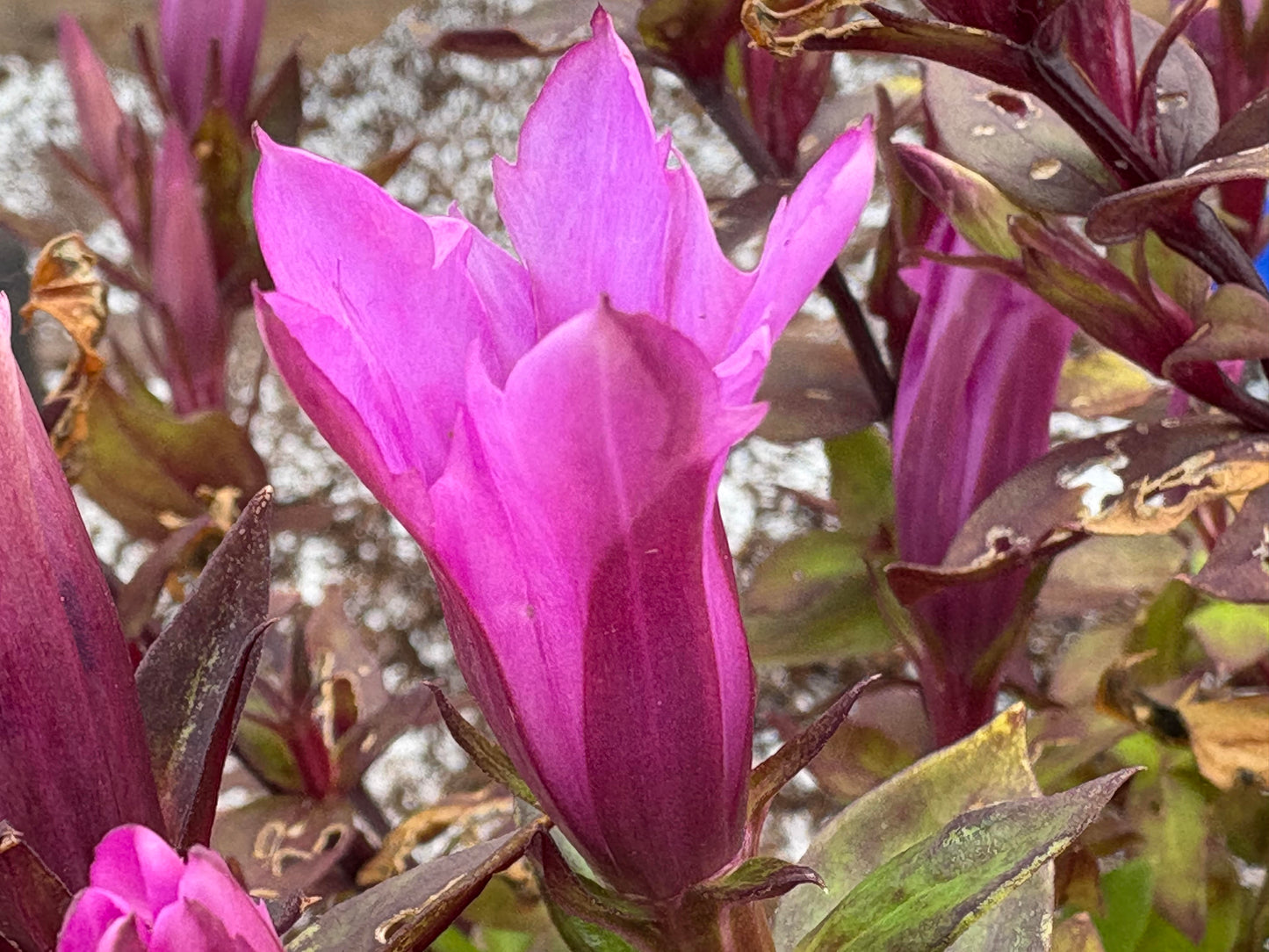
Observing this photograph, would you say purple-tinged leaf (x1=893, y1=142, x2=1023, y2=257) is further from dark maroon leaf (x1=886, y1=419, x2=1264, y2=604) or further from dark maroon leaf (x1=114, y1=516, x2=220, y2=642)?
dark maroon leaf (x1=114, y1=516, x2=220, y2=642)

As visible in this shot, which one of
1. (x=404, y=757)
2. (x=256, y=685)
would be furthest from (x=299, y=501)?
(x=404, y=757)

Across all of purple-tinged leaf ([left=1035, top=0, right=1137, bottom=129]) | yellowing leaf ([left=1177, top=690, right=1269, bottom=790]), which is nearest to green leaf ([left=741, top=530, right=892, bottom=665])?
yellowing leaf ([left=1177, top=690, right=1269, bottom=790])

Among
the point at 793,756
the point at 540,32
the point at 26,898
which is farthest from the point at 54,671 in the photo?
the point at 540,32

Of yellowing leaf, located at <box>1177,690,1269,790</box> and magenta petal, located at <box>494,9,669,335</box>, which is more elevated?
magenta petal, located at <box>494,9,669,335</box>

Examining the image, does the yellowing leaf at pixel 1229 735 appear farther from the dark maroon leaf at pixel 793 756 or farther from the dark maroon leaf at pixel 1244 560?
the dark maroon leaf at pixel 793 756

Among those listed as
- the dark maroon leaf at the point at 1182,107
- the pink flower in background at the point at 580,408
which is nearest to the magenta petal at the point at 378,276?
the pink flower in background at the point at 580,408

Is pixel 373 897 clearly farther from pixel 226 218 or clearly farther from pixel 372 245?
pixel 226 218

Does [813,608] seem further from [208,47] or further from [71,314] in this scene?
[208,47]
